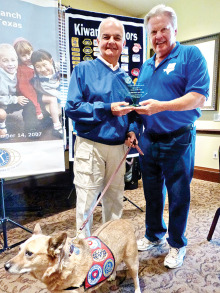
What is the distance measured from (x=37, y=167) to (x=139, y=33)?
193cm

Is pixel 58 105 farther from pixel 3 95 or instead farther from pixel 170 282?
pixel 170 282

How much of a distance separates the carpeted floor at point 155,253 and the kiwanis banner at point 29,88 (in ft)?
2.60

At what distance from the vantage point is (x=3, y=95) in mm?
1788

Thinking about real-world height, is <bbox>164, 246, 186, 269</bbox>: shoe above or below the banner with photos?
below

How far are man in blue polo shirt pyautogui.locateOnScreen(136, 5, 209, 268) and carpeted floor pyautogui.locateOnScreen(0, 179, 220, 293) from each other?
0.13 m

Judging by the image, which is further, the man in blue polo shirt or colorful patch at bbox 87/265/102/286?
the man in blue polo shirt

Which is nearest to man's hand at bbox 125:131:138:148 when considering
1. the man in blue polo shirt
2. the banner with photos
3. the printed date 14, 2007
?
the man in blue polo shirt

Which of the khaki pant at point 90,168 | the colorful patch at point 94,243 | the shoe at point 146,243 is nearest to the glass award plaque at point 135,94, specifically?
the khaki pant at point 90,168

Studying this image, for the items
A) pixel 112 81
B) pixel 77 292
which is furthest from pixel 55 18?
pixel 77 292

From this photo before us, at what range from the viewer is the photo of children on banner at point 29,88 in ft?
5.86

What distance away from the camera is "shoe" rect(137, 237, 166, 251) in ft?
6.39

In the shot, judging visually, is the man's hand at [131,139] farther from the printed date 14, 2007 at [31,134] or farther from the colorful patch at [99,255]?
the printed date 14, 2007 at [31,134]

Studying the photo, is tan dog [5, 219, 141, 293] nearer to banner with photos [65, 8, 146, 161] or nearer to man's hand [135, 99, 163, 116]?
man's hand [135, 99, 163, 116]

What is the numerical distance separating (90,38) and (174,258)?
2318mm
